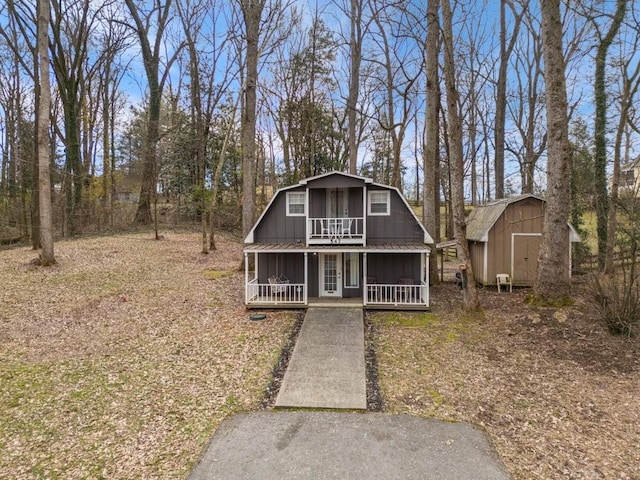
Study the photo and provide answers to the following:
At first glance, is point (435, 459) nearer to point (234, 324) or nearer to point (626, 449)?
point (626, 449)

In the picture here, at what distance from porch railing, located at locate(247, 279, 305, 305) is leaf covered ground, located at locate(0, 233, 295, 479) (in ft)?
1.62

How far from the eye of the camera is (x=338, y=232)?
10336 millimetres

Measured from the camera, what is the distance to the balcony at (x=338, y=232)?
1023 cm

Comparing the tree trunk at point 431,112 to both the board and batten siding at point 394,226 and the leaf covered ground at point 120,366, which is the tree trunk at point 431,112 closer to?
the board and batten siding at point 394,226

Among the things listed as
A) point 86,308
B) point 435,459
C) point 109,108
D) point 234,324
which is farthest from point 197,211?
point 435,459

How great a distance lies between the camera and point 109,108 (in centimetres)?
2577

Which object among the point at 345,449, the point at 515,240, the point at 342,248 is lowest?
the point at 345,449

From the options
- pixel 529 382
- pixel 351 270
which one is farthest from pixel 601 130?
pixel 529 382

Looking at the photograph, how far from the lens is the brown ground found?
4262mm

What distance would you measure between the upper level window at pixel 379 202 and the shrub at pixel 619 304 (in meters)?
5.25

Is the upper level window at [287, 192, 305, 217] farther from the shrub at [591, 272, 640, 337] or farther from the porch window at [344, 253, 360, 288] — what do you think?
the shrub at [591, 272, 640, 337]

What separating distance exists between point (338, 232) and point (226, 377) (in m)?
5.35

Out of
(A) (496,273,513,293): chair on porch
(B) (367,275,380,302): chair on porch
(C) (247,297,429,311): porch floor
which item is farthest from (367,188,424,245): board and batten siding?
(A) (496,273,513,293): chair on porch

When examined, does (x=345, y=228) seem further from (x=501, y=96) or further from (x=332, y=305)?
(x=501, y=96)
